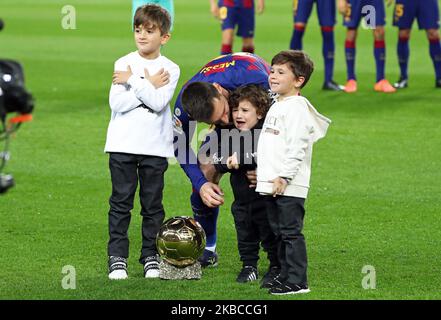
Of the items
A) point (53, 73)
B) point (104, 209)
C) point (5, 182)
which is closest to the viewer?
point (5, 182)

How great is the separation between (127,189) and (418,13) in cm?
937

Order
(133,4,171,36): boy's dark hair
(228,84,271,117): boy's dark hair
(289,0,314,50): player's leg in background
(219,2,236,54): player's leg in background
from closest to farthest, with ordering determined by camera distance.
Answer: (228,84,271,117): boy's dark hair < (133,4,171,36): boy's dark hair < (289,0,314,50): player's leg in background < (219,2,236,54): player's leg in background

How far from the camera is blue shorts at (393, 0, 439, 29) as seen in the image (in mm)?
14906

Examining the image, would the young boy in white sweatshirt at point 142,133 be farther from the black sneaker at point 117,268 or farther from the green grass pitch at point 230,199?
the green grass pitch at point 230,199

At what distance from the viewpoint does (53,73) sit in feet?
55.6

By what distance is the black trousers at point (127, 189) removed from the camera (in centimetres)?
661

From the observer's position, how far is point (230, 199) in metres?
8.92

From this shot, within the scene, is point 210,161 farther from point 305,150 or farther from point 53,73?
point 53,73

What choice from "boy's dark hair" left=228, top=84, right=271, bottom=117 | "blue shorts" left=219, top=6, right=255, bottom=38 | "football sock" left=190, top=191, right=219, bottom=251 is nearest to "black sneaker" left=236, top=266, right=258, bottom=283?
"football sock" left=190, top=191, right=219, bottom=251

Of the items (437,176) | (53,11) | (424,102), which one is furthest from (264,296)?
(53,11)

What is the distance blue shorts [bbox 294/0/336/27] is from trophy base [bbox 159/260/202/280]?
363 inches

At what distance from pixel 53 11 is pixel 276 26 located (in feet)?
23.6

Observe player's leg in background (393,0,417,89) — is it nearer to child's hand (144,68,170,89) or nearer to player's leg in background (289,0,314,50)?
player's leg in background (289,0,314,50)

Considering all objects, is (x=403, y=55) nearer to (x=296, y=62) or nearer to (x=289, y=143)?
(x=296, y=62)
